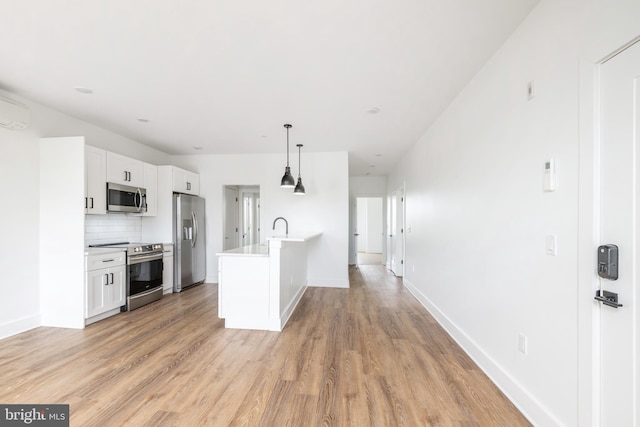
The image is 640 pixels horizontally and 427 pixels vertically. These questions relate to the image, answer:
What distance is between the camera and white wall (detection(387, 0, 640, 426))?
1.42 meters

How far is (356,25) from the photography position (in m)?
1.93

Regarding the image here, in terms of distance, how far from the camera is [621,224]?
123 cm

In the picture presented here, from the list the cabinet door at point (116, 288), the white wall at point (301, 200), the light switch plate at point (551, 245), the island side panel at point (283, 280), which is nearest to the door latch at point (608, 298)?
the light switch plate at point (551, 245)

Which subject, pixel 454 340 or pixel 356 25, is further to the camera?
pixel 454 340

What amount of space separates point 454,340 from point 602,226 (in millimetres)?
2039

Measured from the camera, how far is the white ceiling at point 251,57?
180 cm

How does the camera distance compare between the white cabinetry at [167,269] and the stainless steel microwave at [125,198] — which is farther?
the white cabinetry at [167,269]

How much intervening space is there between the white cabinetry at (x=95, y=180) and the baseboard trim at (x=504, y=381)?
452cm

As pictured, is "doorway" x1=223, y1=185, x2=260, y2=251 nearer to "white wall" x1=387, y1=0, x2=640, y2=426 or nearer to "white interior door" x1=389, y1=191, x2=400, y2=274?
"white interior door" x1=389, y1=191, x2=400, y2=274

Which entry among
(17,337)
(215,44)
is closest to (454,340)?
(215,44)

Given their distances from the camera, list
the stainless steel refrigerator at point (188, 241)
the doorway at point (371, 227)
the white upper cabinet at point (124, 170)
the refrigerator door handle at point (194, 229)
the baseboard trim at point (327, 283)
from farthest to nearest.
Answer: the doorway at point (371, 227) < the baseboard trim at point (327, 283) < the refrigerator door handle at point (194, 229) < the stainless steel refrigerator at point (188, 241) < the white upper cabinet at point (124, 170)

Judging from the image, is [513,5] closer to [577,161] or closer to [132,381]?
[577,161]

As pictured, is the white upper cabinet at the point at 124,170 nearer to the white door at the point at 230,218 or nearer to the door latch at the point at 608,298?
the white door at the point at 230,218

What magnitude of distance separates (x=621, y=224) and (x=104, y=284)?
4.73 metres
